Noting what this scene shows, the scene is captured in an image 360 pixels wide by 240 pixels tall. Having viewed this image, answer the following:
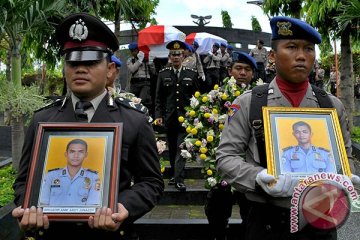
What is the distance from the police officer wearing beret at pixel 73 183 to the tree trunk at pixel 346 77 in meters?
9.03

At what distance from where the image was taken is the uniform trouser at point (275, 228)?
2354mm

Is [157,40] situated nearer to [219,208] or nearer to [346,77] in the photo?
[346,77]

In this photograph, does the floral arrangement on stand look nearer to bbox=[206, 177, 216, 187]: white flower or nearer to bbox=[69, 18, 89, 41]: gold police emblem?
bbox=[206, 177, 216, 187]: white flower

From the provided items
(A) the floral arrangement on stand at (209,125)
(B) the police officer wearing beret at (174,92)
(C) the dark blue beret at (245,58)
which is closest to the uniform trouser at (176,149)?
(B) the police officer wearing beret at (174,92)

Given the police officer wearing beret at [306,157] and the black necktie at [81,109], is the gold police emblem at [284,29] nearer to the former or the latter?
the police officer wearing beret at [306,157]

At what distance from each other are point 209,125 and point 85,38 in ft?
8.86

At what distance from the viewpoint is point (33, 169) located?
6.90 feet

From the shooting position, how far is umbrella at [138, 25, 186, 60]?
13078 millimetres

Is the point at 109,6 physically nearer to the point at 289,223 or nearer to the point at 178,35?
the point at 178,35

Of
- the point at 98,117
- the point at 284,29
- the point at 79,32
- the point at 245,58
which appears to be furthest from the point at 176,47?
the point at 98,117

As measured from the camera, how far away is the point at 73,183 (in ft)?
6.81

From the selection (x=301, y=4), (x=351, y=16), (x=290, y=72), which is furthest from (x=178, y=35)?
(x=290, y=72)

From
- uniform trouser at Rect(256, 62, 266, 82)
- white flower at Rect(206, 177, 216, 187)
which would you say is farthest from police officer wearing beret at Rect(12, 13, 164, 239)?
uniform trouser at Rect(256, 62, 266, 82)

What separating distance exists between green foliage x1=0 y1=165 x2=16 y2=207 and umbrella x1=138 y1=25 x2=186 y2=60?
6.13m
